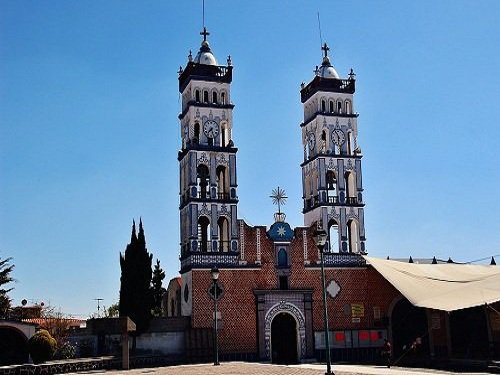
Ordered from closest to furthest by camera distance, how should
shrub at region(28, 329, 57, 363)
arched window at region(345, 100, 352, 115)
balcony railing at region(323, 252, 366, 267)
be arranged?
shrub at region(28, 329, 57, 363) < balcony railing at region(323, 252, 366, 267) < arched window at region(345, 100, 352, 115)

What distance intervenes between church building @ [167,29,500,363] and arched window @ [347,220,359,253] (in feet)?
0.23

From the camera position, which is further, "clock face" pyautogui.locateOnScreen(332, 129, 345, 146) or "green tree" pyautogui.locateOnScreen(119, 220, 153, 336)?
"clock face" pyautogui.locateOnScreen(332, 129, 345, 146)

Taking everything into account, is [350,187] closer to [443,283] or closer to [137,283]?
[443,283]

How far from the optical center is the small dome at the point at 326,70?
151 feet

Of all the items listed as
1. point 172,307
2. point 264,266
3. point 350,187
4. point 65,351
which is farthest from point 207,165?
point 65,351

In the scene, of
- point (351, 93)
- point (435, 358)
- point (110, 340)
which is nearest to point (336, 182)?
point (351, 93)

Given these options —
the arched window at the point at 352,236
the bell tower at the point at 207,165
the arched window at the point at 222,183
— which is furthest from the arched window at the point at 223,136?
the arched window at the point at 352,236

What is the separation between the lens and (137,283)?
37469mm

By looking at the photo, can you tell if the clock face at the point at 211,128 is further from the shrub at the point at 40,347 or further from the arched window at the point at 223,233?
the shrub at the point at 40,347

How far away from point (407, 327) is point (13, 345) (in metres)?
22.9

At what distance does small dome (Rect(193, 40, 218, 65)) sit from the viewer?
43459 millimetres

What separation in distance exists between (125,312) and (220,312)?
18.5 feet

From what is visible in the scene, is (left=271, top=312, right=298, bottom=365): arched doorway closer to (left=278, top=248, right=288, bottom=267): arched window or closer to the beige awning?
(left=278, top=248, right=288, bottom=267): arched window

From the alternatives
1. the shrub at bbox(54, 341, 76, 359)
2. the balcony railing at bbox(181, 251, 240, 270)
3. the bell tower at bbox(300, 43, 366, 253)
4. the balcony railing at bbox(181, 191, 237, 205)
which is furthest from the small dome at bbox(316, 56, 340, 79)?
the shrub at bbox(54, 341, 76, 359)
